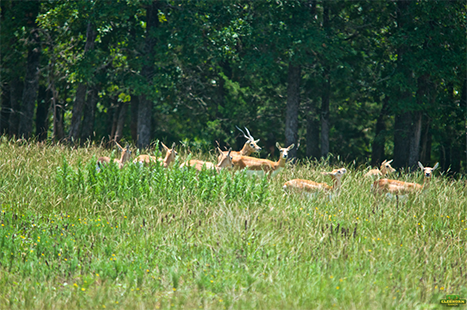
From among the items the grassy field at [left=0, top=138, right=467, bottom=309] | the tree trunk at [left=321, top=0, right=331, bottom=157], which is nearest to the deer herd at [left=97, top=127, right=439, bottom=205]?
the grassy field at [left=0, top=138, right=467, bottom=309]

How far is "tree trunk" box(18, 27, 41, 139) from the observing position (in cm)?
2114

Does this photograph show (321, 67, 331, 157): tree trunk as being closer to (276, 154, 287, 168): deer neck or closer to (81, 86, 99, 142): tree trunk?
(276, 154, 287, 168): deer neck

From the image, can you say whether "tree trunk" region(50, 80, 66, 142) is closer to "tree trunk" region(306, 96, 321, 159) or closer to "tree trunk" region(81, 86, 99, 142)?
"tree trunk" region(81, 86, 99, 142)

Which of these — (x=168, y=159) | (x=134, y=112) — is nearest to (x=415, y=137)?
(x=168, y=159)

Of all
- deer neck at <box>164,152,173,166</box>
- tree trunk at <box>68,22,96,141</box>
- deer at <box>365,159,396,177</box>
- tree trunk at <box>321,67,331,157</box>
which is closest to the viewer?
deer neck at <box>164,152,173,166</box>

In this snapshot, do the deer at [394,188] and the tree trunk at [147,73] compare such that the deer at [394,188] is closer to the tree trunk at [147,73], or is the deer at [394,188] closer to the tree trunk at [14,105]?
the tree trunk at [147,73]

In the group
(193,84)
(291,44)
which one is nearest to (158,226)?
(291,44)

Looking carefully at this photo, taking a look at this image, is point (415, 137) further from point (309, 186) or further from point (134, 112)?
point (134, 112)

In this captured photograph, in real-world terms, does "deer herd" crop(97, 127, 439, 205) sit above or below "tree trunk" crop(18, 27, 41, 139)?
below

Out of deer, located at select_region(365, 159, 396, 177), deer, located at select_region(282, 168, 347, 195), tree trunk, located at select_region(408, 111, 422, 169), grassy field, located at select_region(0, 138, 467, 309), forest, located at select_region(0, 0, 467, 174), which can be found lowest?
grassy field, located at select_region(0, 138, 467, 309)

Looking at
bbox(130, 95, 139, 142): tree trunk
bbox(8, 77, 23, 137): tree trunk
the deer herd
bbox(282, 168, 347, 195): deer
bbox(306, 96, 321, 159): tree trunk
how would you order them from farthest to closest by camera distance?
bbox(306, 96, 321, 159): tree trunk, bbox(130, 95, 139, 142): tree trunk, bbox(8, 77, 23, 137): tree trunk, the deer herd, bbox(282, 168, 347, 195): deer

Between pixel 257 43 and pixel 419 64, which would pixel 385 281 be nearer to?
pixel 419 64

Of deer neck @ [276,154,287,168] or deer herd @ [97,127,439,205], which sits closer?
deer herd @ [97,127,439,205]

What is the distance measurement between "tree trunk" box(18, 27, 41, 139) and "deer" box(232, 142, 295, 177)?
12.3 metres
